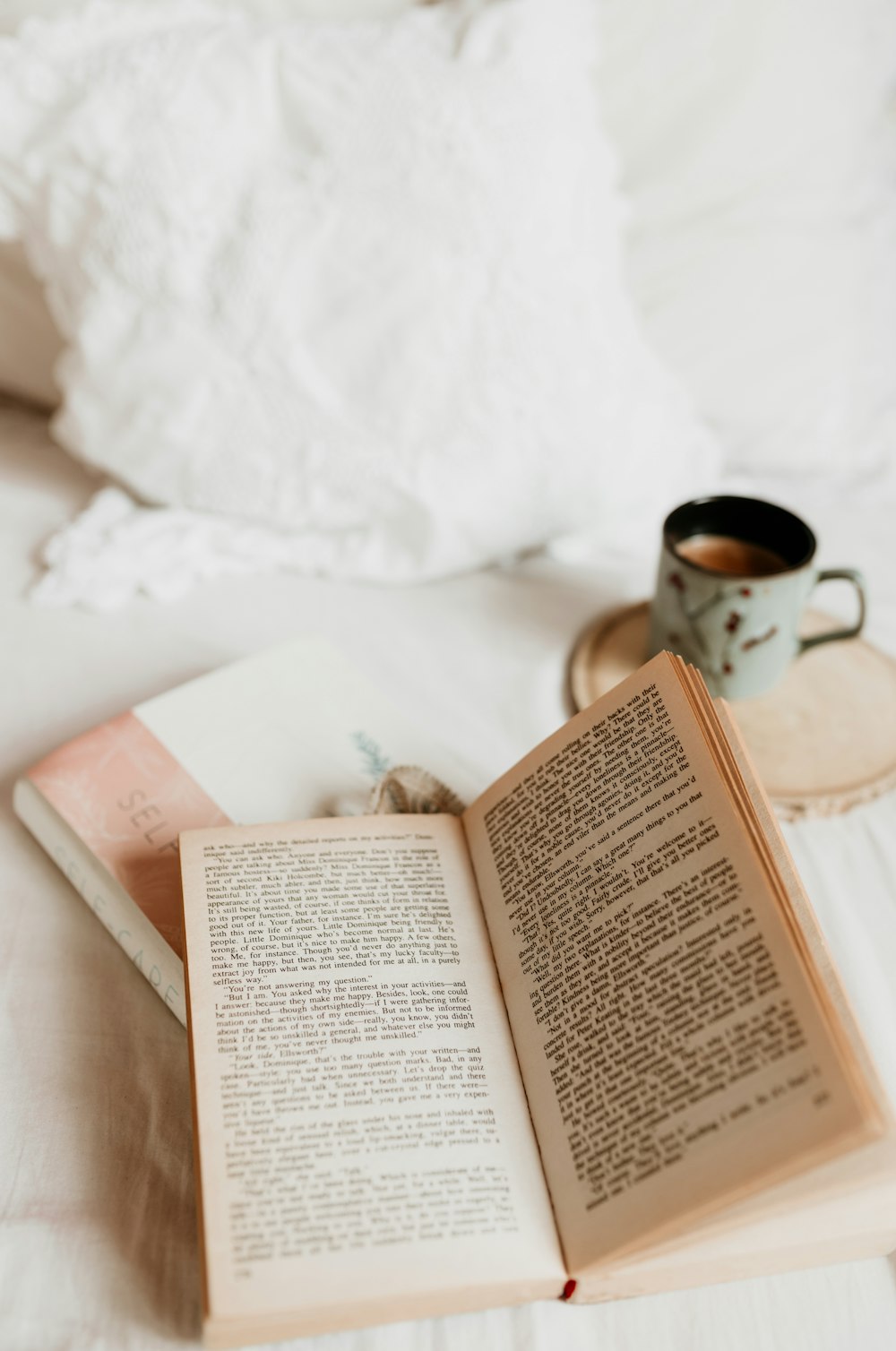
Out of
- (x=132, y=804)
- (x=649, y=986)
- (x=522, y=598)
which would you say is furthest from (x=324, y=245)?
(x=649, y=986)

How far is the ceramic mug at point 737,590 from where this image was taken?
578 mm

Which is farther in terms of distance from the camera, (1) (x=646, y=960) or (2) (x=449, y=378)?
(2) (x=449, y=378)

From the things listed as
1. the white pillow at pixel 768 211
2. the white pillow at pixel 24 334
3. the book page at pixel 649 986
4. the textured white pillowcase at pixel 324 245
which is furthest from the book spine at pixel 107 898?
Result: the white pillow at pixel 768 211

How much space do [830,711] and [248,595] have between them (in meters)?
0.40

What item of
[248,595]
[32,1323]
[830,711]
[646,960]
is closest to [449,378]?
[248,595]

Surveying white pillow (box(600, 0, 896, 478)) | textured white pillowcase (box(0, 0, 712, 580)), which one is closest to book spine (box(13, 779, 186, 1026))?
textured white pillowcase (box(0, 0, 712, 580))

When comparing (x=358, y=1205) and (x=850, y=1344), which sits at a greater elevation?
(x=358, y=1205)

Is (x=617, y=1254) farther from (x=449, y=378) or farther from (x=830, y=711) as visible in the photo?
(x=449, y=378)

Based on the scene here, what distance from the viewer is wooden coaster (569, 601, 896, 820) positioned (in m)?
0.59

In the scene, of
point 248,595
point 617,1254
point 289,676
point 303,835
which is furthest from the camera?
point 248,595

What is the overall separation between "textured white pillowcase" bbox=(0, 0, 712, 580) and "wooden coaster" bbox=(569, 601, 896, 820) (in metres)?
0.13

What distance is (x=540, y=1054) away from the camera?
403 millimetres

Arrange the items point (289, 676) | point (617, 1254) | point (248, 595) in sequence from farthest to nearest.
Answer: point (248, 595), point (289, 676), point (617, 1254)

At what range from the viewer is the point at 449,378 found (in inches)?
26.6
